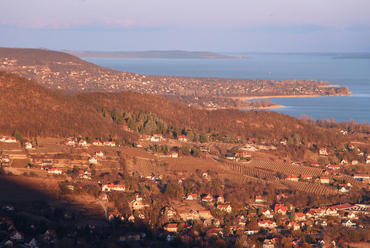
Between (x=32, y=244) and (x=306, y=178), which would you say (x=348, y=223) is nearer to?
(x=306, y=178)

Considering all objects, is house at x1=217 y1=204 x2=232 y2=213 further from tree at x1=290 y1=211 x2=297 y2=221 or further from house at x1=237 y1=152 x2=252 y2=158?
house at x1=237 y1=152 x2=252 y2=158

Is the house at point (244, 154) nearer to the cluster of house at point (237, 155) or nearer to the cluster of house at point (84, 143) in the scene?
the cluster of house at point (237, 155)

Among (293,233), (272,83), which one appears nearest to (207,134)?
(293,233)

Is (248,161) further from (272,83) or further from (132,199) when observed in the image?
(272,83)

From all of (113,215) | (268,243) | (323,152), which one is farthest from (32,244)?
(323,152)

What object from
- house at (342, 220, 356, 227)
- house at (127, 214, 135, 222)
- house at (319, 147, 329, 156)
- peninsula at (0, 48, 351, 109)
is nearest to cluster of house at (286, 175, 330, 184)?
house at (319, 147, 329, 156)
